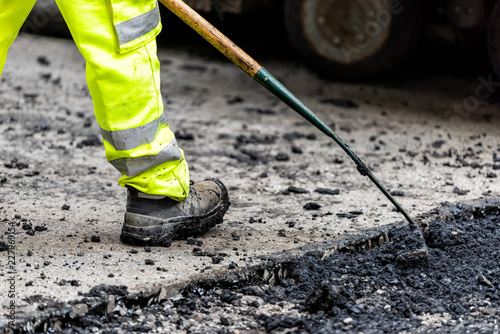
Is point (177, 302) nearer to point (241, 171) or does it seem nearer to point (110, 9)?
point (110, 9)

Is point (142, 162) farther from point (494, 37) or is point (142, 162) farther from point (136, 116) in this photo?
point (494, 37)

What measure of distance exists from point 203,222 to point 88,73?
765 mm

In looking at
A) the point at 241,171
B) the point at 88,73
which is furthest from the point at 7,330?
the point at 241,171

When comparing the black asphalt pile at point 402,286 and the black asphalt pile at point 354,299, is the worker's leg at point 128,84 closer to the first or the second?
the black asphalt pile at point 354,299

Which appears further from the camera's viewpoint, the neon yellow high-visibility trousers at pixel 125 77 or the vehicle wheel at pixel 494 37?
the vehicle wheel at pixel 494 37

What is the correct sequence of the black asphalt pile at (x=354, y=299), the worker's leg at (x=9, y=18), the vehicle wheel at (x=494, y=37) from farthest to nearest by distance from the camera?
1. the vehicle wheel at (x=494, y=37)
2. the worker's leg at (x=9, y=18)
3. the black asphalt pile at (x=354, y=299)

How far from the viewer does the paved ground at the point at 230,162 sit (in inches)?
90.7

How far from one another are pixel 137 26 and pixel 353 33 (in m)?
2.77

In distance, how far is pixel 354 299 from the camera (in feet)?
6.98

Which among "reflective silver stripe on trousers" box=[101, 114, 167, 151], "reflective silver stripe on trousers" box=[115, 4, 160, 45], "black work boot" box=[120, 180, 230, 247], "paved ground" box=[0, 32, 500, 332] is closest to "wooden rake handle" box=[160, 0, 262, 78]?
"reflective silver stripe on trousers" box=[115, 4, 160, 45]

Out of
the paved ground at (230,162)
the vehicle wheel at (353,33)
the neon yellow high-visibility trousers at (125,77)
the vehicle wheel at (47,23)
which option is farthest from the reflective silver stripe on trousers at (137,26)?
the vehicle wheel at (47,23)

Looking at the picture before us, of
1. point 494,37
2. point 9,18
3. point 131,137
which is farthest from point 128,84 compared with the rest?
point 494,37

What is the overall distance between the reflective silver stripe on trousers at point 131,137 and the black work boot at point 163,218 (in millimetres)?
245

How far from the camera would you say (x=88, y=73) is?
2.12m
